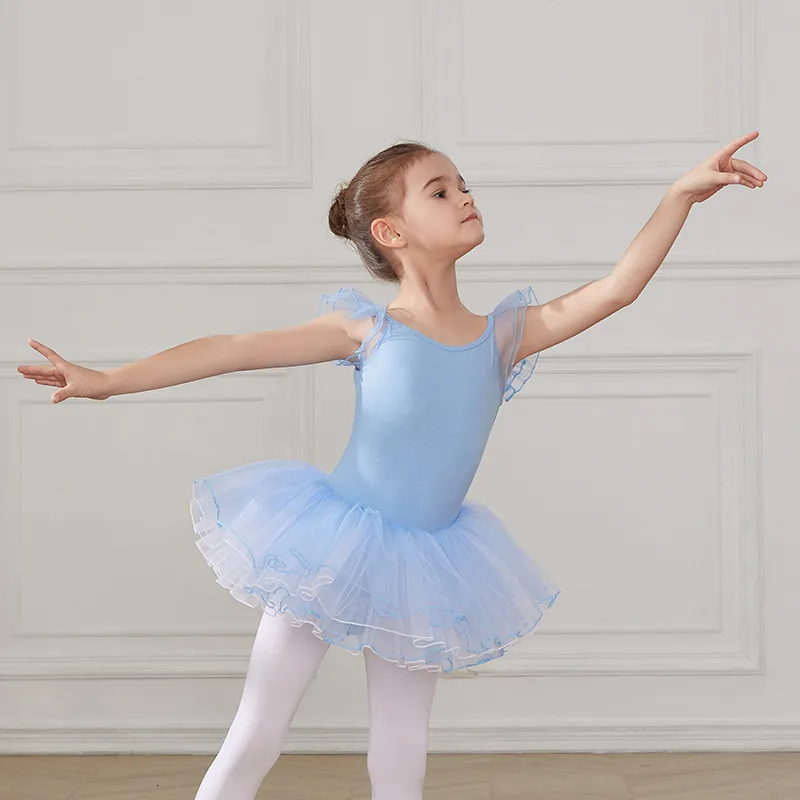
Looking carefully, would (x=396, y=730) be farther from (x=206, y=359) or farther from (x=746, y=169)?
(x=746, y=169)

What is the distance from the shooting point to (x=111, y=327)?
2400 millimetres

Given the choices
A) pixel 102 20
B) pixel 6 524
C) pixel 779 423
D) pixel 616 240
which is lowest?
pixel 6 524

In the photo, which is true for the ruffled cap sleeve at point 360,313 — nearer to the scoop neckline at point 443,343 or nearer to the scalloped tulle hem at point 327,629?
the scoop neckline at point 443,343

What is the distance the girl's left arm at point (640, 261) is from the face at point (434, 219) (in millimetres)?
154

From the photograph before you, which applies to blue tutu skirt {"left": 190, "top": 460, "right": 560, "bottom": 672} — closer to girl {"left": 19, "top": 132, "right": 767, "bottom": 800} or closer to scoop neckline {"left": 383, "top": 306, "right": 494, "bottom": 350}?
girl {"left": 19, "top": 132, "right": 767, "bottom": 800}

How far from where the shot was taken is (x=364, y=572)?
142 centimetres

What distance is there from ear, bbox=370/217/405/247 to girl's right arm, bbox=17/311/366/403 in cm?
12

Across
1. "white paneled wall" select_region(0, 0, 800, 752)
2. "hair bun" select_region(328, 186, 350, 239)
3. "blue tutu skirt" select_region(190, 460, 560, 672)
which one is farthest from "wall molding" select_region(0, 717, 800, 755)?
"hair bun" select_region(328, 186, 350, 239)

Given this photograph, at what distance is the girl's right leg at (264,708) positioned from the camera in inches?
57.0

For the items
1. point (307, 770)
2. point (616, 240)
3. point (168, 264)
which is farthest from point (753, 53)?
point (307, 770)

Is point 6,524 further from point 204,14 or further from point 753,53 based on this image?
point 753,53

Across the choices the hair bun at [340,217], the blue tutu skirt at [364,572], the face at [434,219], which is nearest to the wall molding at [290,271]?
the hair bun at [340,217]

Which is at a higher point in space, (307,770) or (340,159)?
(340,159)

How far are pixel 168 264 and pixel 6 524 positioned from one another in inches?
25.7
